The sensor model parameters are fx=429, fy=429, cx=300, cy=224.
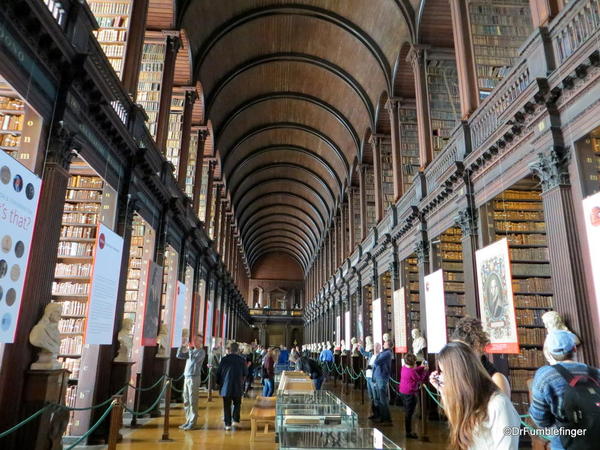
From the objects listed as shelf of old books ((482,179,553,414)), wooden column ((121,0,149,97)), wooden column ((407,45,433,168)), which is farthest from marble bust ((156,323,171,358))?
wooden column ((407,45,433,168))

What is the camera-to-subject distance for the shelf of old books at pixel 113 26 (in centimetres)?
672

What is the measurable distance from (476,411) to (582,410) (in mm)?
867

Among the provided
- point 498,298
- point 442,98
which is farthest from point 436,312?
point 442,98

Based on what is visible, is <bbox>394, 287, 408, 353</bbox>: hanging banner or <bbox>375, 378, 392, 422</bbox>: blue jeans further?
<bbox>394, 287, 408, 353</bbox>: hanging banner

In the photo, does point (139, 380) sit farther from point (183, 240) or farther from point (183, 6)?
point (183, 6)

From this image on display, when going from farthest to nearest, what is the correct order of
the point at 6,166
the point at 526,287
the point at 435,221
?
the point at 435,221 < the point at 526,287 < the point at 6,166

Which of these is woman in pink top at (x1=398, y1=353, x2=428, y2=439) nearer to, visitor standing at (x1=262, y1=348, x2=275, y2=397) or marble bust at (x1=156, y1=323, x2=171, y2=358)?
visitor standing at (x1=262, y1=348, x2=275, y2=397)

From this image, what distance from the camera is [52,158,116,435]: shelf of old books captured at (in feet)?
20.0

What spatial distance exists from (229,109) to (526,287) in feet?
43.2

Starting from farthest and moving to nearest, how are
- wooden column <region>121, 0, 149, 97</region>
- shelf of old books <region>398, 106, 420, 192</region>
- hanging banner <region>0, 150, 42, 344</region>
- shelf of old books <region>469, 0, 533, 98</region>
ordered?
shelf of old books <region>398, 106, 420, 192</region>
shelf of old books <region>469, 0, 533, 98</region>
wooden column <region>121, 0, 149, 97</region>
hanging banner <region>0, 150, 42, 344</region>

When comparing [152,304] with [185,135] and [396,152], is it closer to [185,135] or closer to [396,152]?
[185,135]

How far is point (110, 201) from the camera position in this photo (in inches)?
252

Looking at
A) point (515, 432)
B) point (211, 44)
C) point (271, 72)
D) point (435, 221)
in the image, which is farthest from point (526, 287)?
point (271, 72)

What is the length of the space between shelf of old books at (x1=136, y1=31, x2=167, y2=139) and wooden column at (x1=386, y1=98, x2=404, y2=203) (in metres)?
5.99
